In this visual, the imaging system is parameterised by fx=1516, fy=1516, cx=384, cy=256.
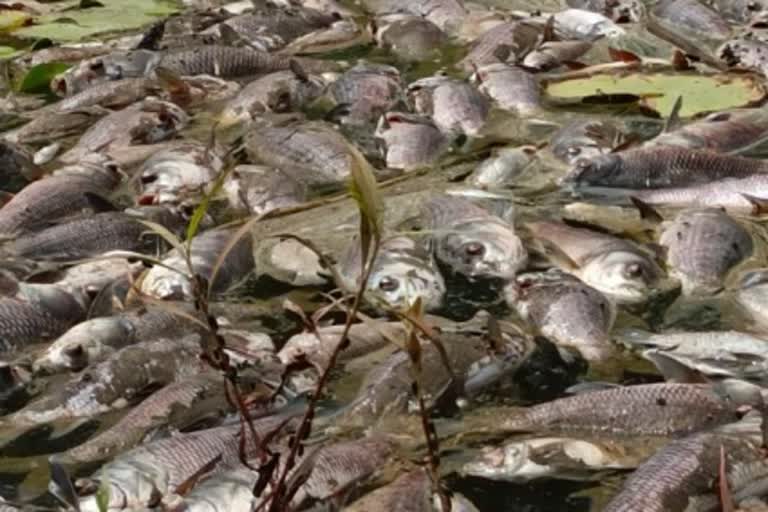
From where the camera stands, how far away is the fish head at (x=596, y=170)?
21.7 ft

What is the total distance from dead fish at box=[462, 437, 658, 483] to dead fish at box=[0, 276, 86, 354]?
171 cm

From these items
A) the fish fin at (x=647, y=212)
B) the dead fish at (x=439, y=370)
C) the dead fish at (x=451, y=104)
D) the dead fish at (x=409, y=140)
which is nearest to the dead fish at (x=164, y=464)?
the dead fish at (x=439, y=370)

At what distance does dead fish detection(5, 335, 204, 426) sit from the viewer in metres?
4.70

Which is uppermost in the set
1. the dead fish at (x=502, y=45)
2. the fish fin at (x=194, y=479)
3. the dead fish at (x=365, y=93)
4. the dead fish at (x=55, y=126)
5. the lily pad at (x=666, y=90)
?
the fish fin at (x=194, y=479)

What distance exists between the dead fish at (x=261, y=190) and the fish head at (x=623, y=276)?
4.75 ft

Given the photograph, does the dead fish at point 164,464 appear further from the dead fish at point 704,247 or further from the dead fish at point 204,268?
the dead fish at point 704,247

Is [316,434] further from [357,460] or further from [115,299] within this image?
[115,299]

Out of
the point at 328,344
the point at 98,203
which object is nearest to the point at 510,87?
the point at 98,203

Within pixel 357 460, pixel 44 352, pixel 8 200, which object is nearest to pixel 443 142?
pixel 8 200

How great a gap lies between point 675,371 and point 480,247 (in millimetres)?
1338

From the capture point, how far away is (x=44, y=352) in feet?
16.6

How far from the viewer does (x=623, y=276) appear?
18.3ft

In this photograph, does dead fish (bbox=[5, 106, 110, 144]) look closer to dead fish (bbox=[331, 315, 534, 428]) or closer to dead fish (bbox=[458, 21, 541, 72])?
dead fish (bbox=[458, 21, 541, 72])

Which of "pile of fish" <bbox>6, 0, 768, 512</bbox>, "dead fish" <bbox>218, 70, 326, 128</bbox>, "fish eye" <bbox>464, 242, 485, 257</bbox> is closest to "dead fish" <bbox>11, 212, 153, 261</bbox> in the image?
"pile of fish" <bbox>6, 0, 768, 512</bbox>
